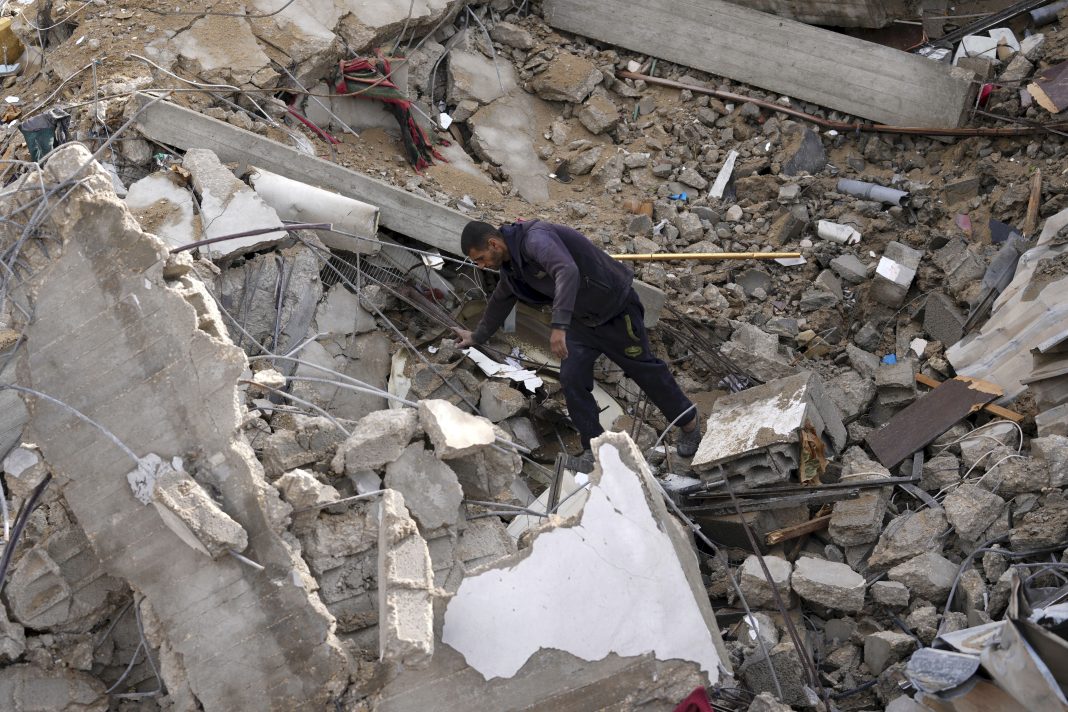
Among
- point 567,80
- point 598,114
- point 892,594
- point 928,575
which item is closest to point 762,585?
point 892,594

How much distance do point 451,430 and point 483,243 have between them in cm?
142

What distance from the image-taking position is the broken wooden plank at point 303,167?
6.82m

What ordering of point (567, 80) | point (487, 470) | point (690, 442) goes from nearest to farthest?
point (487, 470)
point (690, 442)
point (567, 80)

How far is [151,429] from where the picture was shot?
452 centimetres

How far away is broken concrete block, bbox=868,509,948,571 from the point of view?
18.6 ft

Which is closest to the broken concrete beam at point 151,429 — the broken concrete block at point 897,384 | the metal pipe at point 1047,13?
the broken concrete block at point 897,384

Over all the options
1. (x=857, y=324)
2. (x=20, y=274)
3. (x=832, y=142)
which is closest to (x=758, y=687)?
(x=857, y=324)

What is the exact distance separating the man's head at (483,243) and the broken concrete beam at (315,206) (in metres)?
1.12

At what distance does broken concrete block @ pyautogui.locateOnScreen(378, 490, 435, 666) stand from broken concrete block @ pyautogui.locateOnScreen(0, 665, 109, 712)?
1.38m

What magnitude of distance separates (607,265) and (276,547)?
103 inches

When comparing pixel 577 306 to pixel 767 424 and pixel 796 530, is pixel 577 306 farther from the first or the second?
pixel 796 530

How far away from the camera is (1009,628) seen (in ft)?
13.5

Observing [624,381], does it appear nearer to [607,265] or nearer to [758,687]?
[607,265]

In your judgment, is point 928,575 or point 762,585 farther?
point 762,585
